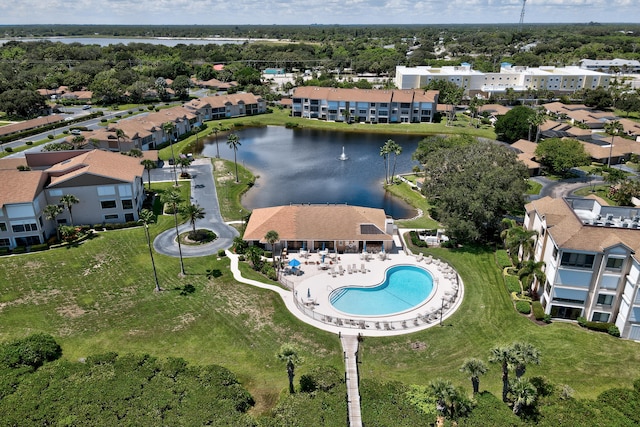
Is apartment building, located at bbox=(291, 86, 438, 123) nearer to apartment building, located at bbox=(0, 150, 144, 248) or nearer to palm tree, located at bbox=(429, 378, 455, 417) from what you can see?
apartment building, located at bbox=(0, 150, 144, 248)

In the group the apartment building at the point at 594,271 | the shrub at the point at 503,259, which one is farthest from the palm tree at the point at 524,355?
the shrub at the point at 503,259

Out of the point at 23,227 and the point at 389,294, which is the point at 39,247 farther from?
the point at 389,294

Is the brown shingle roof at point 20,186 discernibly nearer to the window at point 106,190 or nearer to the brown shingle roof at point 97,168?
the brown shingle roof at point 97,168

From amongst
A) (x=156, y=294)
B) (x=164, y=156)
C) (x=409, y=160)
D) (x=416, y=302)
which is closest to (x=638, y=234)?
(x=416, y=302)

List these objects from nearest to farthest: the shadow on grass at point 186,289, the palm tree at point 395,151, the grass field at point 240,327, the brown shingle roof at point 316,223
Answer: the grass field at point 240,327, the shadow on grass at point 186,289, the brown shingle roof at point 316,223, the palm tree at point 395,151

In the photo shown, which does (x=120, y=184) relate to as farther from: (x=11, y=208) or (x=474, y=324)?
(x=474, y=324)

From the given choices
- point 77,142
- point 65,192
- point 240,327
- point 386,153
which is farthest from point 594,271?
point 77,142

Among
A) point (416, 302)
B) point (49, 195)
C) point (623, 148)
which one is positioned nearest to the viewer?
point (416, 302)
